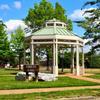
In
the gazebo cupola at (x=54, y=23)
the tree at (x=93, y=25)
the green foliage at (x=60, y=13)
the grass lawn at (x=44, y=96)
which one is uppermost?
the green foliage at (x=60, y=13)

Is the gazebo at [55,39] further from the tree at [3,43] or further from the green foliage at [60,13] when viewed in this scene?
the tree at [3,43]

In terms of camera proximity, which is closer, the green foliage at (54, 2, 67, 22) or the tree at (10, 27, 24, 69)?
the green foliage at (54, 2, 67, 22)

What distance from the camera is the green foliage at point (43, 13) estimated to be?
5597cm

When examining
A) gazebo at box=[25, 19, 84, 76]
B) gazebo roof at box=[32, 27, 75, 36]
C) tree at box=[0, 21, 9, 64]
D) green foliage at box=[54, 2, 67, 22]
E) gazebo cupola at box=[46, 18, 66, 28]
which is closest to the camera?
gazebo at box=[25, 19, 84, 76]

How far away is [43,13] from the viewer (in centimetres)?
5594

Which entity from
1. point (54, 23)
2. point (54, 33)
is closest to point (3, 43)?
point (54, 23)

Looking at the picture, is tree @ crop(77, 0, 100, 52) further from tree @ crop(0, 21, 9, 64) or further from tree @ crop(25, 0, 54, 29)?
tree @ crop(0, 21, 9, 64)

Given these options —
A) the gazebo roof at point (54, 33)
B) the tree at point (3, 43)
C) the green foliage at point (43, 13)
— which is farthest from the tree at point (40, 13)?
the gazebo roof at point (54, 33)

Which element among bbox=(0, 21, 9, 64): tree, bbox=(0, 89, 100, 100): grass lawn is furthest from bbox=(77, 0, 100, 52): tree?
bbox=(0, 21, 9, 64): tree

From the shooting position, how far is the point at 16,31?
68.0 meters

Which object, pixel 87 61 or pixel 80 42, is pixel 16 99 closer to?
pixel 80 42

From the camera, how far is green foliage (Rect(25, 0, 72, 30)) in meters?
56.0

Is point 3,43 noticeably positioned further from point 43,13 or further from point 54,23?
point 54,23

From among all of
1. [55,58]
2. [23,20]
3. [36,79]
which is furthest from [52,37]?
[23,20]
